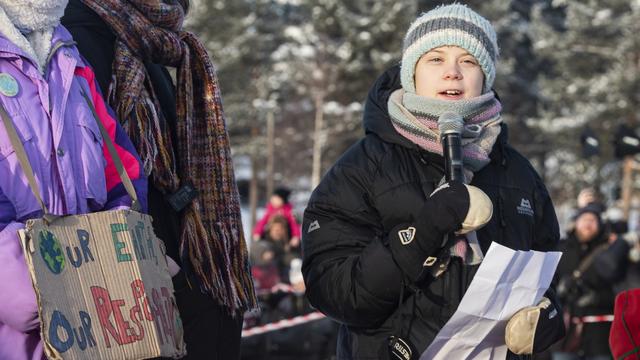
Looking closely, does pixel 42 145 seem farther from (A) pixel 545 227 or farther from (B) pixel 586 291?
(B) pixel 586 291

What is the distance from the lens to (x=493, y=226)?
3607 millimetres

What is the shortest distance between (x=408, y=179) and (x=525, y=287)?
0.50 m

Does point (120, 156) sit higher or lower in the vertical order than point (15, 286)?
higher

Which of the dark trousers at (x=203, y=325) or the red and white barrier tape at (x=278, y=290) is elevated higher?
the dark trousers at (x=203, y=325)

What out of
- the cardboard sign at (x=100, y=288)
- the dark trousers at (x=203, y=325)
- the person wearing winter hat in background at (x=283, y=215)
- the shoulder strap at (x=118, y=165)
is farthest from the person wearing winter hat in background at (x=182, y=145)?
the person wearing winter hat in background at (x=283, y=215)

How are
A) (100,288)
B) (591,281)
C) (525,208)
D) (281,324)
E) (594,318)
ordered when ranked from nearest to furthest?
(100,288) < (525,208) < (594,318) < (591,281) < (281,324)

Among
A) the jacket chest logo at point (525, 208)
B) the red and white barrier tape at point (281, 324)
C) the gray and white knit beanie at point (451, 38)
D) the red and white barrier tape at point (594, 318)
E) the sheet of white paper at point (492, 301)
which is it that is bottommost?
the red and white barrier tape at point (594, 318)

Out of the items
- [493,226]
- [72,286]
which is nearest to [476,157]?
[493,226]

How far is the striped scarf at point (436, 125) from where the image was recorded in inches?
141

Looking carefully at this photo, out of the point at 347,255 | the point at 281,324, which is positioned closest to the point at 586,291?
the point at 281,324

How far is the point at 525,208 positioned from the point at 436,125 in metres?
0.44

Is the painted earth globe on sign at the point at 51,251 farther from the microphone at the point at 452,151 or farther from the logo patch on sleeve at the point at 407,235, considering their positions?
the microphone at the point at 452,151

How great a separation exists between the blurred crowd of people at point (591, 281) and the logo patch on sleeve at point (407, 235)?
283 inches

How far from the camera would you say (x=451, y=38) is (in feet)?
12.3
